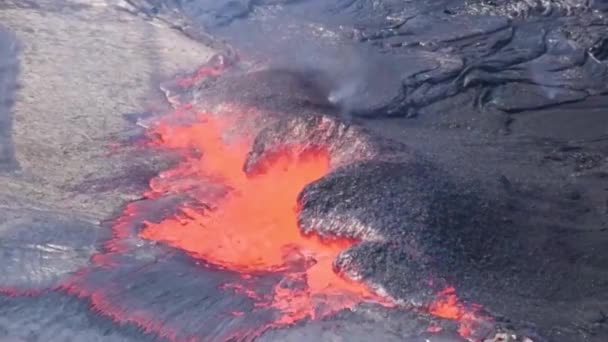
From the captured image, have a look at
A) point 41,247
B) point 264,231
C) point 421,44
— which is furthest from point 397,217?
point 421,44

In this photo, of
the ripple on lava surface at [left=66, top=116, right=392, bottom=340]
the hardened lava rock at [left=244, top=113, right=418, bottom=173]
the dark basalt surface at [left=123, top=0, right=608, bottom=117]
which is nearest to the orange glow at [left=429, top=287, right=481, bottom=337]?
the ripple on lava surface at [left=66, top=116, right=392, bottom=340]

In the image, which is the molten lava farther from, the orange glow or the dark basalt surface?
the dark basalt surface

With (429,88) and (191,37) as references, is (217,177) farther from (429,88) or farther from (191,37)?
(191,37)

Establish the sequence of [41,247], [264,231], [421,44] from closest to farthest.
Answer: [41,247]
[264,231]
[421,44]

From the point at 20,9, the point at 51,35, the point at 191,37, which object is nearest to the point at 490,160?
the point at 191,37

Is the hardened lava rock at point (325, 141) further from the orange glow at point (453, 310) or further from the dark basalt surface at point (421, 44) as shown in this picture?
the orange glow at point (453, 310)

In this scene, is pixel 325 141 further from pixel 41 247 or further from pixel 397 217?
pixel 41 247
